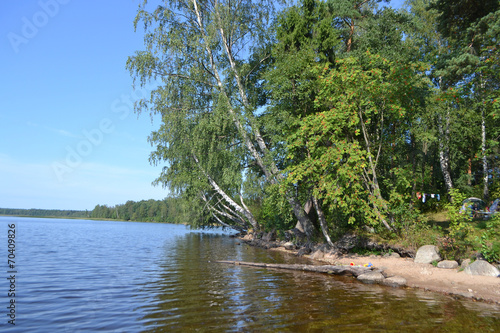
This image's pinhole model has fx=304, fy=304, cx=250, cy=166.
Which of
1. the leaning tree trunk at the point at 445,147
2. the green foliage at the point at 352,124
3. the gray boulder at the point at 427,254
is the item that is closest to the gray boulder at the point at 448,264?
the gray boulder at the point at 427,254

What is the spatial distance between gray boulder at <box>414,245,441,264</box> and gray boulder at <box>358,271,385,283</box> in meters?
2.44

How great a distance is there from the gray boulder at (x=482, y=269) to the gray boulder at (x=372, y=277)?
2.95 m

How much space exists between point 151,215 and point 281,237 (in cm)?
12680

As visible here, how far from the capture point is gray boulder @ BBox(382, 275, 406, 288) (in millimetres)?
11156

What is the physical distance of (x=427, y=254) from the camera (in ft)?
42.7

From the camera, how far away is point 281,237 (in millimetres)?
26578

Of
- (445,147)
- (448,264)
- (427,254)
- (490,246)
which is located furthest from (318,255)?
(445,147)

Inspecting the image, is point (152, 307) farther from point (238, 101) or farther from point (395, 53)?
point (395, 53)

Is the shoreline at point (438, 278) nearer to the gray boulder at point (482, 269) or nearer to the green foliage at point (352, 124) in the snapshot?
the gray boulder at point (482, 269)

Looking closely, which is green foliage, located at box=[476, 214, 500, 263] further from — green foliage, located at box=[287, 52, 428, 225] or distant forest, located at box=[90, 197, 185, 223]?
distant forest, located at box=[90, 197, 185, 223]

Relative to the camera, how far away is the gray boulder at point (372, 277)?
1173 cm

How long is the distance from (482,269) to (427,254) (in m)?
2.35

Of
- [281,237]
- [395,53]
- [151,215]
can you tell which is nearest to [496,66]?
[395,53]

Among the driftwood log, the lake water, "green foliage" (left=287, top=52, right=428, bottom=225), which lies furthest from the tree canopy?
the lake water
